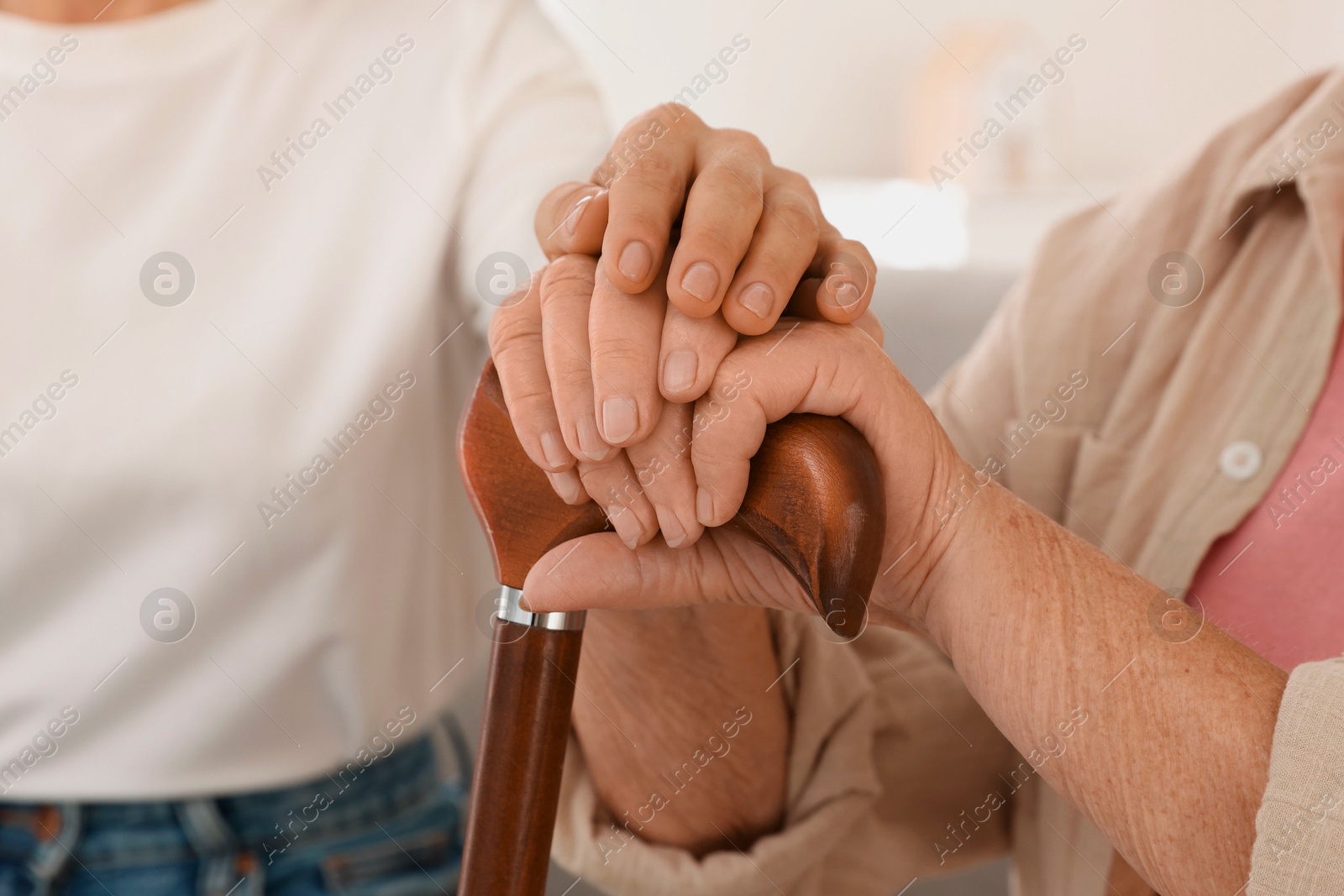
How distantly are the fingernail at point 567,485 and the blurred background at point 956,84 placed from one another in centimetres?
258

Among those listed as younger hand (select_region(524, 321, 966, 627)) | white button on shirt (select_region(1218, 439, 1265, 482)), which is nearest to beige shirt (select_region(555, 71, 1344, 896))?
→ white button on shirt (select_region(1218, 439, 1265, 482))

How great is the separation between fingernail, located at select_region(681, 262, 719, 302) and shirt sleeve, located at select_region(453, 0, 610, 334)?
380mm

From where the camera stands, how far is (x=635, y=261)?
1.54 feet

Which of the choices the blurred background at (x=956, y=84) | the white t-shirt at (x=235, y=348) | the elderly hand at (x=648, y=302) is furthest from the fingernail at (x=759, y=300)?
the blurred background at (x=956, y=84)

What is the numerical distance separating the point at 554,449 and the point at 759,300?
4.1 inches

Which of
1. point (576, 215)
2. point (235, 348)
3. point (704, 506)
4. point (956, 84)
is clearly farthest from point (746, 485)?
point (956, 84)

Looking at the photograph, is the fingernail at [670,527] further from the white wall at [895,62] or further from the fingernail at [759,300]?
the white wall at [895,62]

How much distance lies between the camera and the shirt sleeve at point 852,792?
678 millimetres

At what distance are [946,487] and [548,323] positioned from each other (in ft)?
0.65

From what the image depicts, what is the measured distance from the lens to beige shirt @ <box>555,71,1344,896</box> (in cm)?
72

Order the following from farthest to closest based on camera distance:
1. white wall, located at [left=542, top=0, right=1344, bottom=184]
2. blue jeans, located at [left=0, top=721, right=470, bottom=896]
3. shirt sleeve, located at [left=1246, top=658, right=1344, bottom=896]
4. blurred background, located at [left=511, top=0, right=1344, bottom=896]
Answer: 1. white wall, located at [left=542, top=0, right=1344, bottom=184]
2. blurred background, located at [left=511, top=0, right=1344, bottom=896]
3. blue jeans, located at [left=0, top=721, right=470, bottom=896]
4. shirt sleeve, located at [left=1246, top=658, right=1344, bottom=896]

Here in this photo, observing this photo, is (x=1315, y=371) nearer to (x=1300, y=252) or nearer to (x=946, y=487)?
(x=1300, y=252)

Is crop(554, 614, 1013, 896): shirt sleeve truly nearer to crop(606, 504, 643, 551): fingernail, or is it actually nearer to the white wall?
crop(606, 504, 643, 551): fingernail

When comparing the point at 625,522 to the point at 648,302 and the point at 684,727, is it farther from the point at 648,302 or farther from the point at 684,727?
the point at 684,727
